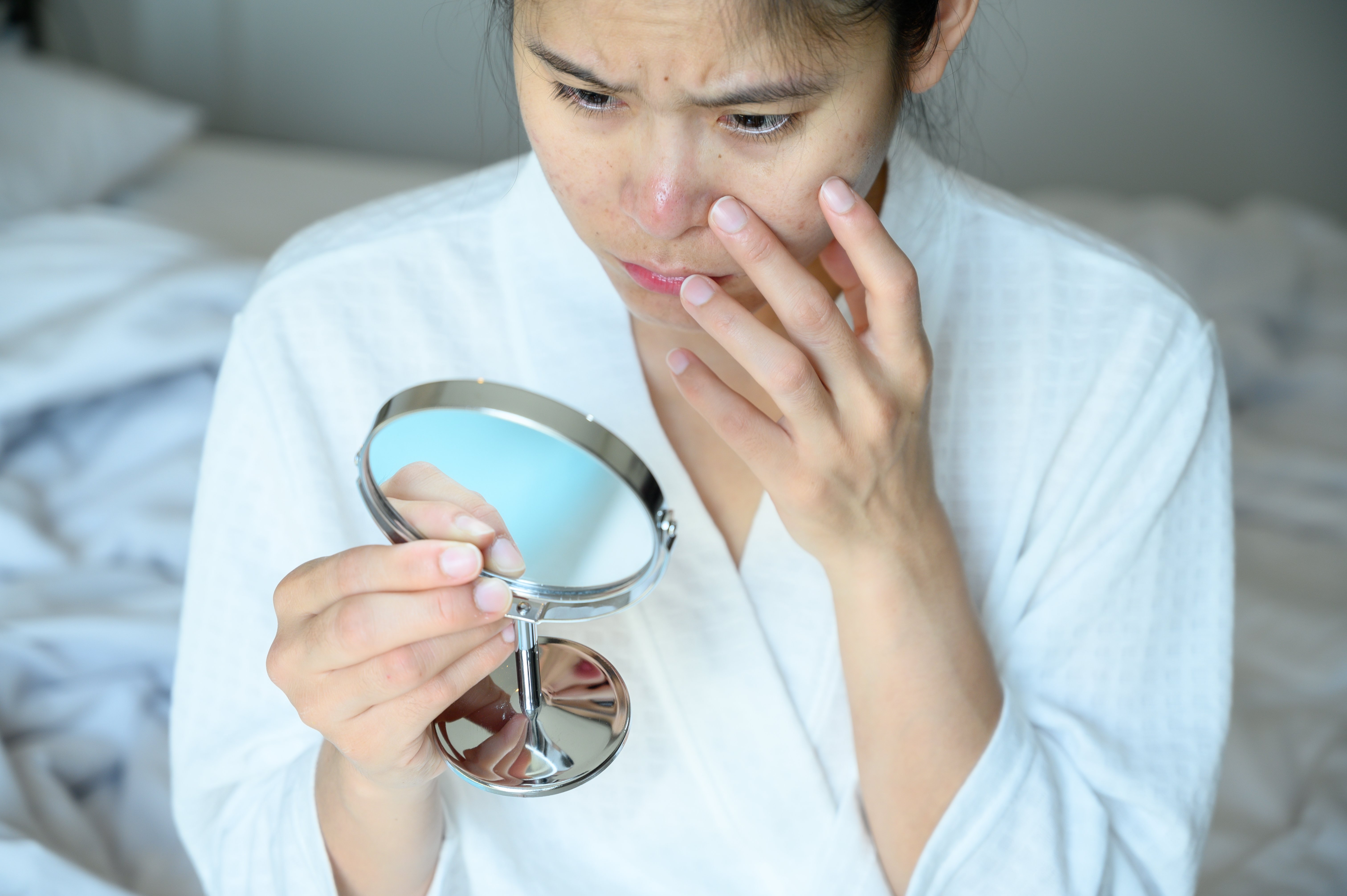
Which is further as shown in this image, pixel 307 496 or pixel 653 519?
pixel 307 496

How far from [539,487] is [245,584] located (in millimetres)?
415

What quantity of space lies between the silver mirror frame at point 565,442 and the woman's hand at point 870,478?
128 mm

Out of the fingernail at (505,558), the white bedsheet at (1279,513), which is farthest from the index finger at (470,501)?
the white bedsheet at (1279,513)

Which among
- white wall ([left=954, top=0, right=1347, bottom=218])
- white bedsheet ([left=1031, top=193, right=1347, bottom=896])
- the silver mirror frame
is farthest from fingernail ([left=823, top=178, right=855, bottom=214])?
white wall ([left=954, top=0, right=1347, bottom=218])

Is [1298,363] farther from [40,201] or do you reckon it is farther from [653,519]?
[40,201]

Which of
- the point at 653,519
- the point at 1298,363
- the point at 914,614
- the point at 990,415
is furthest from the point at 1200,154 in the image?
the point at 653,519

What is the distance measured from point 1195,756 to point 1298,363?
4.03 feet

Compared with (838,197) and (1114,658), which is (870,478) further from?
(1114,658)

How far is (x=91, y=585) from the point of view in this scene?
4.41 ft

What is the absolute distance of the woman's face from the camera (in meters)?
0.67

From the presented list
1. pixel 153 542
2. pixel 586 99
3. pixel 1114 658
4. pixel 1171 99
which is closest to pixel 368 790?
pixel 586 99

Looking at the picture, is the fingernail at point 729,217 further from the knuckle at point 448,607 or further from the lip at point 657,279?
the knuckle at point 448,607

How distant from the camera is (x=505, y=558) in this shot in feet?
2.06

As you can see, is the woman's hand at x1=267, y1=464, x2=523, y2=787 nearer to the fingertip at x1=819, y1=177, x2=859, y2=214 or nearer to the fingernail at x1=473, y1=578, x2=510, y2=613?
the fingernail at x1=473, y1=578, x2=510, y2=613
